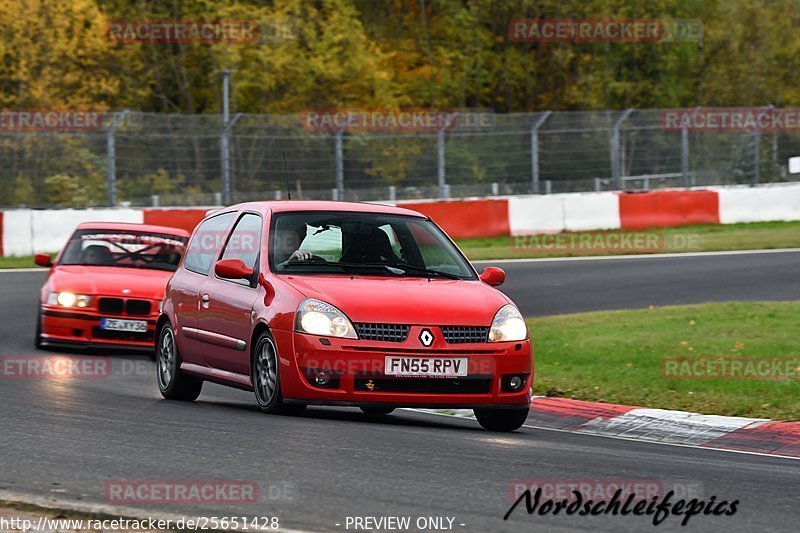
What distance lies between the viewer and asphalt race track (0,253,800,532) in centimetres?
623

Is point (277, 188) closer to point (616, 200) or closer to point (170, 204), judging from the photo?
point (170, 204)

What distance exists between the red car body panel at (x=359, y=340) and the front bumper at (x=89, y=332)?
4770mm

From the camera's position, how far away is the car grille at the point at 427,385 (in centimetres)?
901

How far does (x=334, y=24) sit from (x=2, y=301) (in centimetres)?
3410

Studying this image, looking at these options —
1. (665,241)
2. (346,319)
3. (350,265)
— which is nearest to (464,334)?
(346,319)

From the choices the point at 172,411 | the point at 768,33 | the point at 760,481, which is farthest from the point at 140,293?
the point at 768,33

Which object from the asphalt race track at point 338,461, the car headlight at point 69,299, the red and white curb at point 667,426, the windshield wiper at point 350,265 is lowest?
the red and white curb at point 667,426

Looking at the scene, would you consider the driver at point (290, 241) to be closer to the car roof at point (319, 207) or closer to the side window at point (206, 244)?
the car roof at point (319, 207)

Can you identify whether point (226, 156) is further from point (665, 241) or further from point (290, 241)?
point (290, 241)

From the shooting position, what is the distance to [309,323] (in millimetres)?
9047

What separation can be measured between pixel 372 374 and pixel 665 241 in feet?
62.4

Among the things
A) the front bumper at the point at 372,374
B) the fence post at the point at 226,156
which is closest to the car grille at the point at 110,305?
the front bumper at the point at 372,374

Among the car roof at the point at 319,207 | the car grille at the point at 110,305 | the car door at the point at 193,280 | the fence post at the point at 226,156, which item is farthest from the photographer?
the fence post at the point at 226,156

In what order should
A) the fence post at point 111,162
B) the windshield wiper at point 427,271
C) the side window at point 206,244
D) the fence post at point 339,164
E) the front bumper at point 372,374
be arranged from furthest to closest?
the fence post at point 339,164
the fence post at point 111,162
the side window at point 206,244
the windshield wiper at point 427,271
the front bumper at point 372,374
